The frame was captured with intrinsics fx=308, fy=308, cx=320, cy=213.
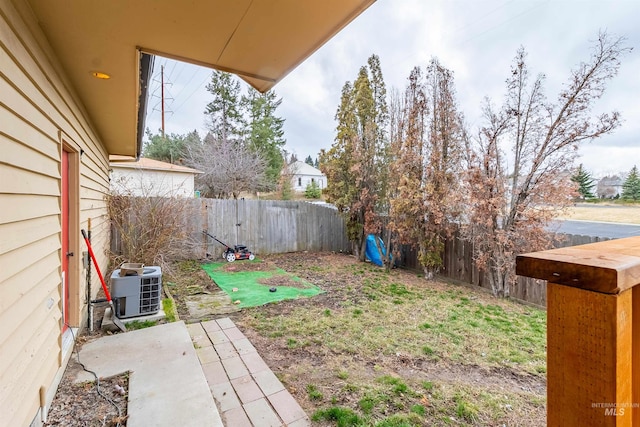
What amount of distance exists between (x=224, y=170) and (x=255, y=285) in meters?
11.0

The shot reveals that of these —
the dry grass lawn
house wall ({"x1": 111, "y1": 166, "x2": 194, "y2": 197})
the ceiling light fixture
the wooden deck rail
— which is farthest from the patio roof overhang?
the dry grass lawn

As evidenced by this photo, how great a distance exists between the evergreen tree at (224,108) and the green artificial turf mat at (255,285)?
14432 millimetres

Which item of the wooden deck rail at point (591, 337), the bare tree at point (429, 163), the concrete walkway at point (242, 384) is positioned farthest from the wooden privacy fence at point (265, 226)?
the wooden deck rail at point (591, 337)

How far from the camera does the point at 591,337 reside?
1.69 ft

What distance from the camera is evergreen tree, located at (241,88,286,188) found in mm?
19750

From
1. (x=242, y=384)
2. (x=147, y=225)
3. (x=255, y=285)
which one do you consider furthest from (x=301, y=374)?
(x=147, y=225)

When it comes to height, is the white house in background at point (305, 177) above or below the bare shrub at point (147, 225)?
above

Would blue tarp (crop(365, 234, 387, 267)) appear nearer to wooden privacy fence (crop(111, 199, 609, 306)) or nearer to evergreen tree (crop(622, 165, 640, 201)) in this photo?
wooden privacy fence (crop(111, 199, 609, 306))

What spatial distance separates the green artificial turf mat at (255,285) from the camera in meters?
4.79

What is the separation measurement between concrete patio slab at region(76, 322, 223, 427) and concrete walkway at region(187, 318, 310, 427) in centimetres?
16

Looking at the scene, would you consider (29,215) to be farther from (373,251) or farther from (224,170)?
(224,170)

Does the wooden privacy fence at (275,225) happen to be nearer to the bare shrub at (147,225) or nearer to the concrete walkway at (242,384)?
the bare shrub at (147,225)

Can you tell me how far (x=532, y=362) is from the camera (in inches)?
119

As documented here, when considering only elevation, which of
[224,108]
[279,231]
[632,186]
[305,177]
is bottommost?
[279,231]
